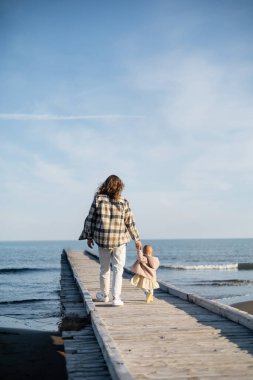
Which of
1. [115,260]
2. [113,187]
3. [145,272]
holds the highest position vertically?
[113,187]

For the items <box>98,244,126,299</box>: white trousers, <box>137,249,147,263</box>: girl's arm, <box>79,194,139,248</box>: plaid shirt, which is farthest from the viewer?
<box>137,249,147,263</box>: girl's arm

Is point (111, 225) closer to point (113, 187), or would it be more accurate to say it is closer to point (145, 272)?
point (113, 187)

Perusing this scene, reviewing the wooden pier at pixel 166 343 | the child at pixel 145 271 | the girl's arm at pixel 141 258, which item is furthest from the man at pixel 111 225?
the wooden pier at pixel 166 343

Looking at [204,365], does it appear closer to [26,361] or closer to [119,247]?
[119,247]

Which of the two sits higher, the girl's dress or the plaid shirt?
the plaid shirt

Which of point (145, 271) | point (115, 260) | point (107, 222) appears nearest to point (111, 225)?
point (107, 222)

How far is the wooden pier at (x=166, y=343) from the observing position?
348 cm

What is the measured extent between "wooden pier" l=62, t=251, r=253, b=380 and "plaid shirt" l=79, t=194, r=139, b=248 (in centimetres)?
106

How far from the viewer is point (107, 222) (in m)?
6.36

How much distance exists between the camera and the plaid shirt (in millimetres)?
6355

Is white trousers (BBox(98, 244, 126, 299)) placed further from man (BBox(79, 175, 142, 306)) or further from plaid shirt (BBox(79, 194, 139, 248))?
plaid shirt (BBox(79, 194, 139, 248))

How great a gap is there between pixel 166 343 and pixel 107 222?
2.39 m

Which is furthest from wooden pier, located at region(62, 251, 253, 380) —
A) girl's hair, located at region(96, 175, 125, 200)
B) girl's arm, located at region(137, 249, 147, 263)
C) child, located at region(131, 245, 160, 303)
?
girl's hair, located at region(96, 175, 125, 200)

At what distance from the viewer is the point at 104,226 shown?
6.35 metres
